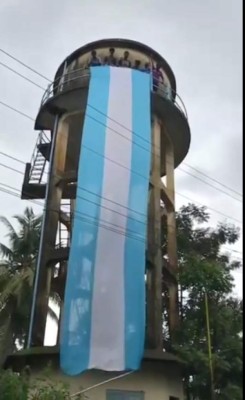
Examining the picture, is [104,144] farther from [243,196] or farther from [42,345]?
[243,196]

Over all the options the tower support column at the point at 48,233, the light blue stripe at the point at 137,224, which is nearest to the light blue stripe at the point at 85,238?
the light blue stripe at the point at 137,224

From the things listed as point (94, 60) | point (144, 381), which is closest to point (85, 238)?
point (144, 381)

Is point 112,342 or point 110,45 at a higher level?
point 110,45

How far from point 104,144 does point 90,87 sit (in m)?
3.18

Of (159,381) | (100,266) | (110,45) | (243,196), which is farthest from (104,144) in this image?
(243,196)

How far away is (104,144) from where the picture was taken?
866 inches

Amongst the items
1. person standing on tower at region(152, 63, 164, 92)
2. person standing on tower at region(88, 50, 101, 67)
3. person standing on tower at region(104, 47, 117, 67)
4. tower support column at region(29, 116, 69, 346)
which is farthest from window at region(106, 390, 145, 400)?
person standing on tower at region(104, 47, 117, 67)

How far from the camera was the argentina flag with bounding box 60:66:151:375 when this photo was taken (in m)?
18.0

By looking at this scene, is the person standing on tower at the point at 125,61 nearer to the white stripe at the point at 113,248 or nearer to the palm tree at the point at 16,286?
the white stripe at the point at 113,248

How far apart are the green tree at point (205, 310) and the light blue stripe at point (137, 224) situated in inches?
109

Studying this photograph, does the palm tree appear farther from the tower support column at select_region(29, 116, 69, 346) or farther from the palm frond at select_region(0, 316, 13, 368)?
the tower support column at select_region(29, 116, 69, 346)

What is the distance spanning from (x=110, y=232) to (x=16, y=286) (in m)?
8.42

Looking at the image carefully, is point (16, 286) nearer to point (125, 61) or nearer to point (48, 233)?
point (48, 233)

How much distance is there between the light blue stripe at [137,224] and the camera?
1823 cm
